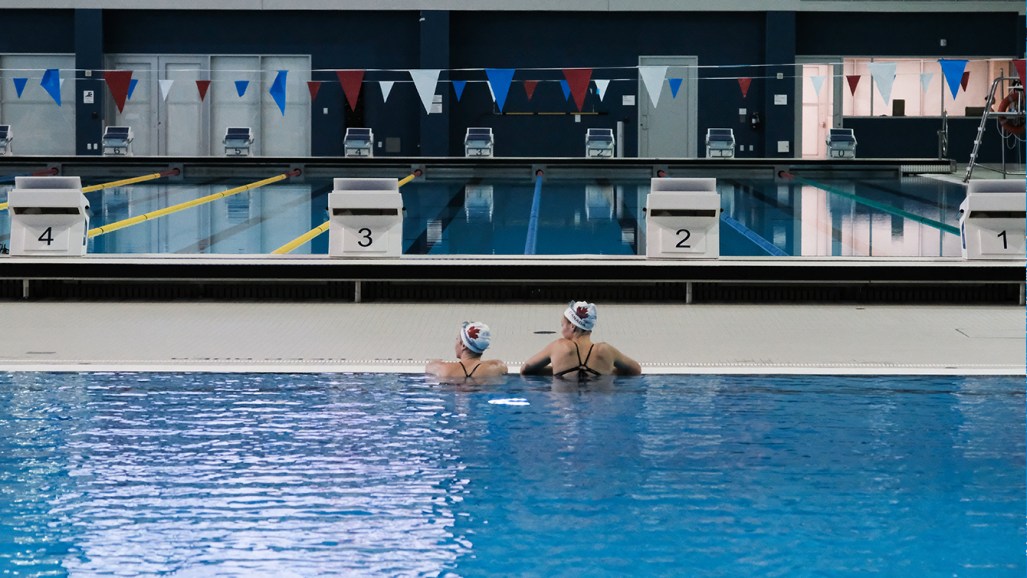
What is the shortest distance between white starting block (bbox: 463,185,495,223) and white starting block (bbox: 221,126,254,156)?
22.7 feet

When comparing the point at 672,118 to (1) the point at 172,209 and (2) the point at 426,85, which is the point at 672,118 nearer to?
(2) the point at 426,85

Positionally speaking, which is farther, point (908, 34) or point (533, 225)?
point (908, 34)

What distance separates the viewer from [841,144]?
26422 millimetres

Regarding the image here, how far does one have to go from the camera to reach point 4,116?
29.0 metres

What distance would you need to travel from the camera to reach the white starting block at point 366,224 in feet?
34.4

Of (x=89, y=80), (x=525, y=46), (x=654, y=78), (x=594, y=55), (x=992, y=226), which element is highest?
(x=525, y=46)

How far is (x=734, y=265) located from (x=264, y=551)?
612cm

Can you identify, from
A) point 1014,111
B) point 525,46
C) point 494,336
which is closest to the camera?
point 494,336

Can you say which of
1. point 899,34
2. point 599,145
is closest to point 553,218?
point 599,145

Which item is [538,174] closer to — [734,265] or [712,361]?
[734,265]

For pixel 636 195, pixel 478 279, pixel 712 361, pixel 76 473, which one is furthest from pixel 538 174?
pixel 76 473

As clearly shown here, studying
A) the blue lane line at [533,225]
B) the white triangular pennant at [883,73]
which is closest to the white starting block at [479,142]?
the blue lane line at [533,225]

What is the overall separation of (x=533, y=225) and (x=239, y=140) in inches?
511

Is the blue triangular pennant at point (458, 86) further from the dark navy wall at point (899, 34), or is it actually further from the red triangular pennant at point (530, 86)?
the dark navy wall at point (899, 34)
